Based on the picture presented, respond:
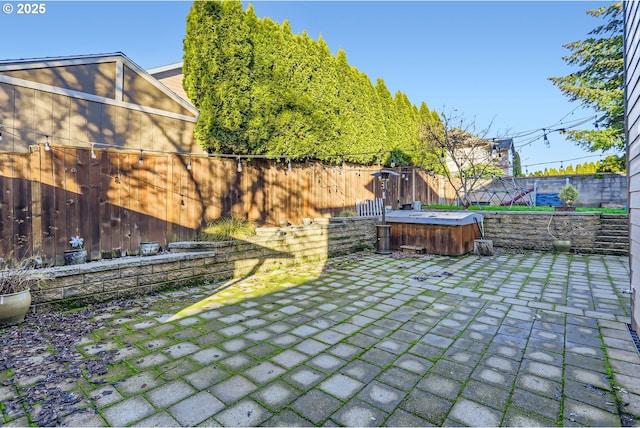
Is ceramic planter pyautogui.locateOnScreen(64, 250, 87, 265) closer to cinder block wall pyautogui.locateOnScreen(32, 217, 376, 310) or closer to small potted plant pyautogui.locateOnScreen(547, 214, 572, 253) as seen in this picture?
cinder block wall pyautogui.locateOnScreen(32, 217, 376, 310)

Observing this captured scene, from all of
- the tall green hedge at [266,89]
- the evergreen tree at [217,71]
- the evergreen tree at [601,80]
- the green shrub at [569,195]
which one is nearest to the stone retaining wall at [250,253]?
the tall green hedge at [266,89]

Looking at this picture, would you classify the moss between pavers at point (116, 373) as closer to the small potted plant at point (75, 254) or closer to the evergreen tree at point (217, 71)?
the small potted plant at point (75, 254)

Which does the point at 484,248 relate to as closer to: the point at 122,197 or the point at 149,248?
the point at 149,248

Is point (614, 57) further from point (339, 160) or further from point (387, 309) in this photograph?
point (387, 309)

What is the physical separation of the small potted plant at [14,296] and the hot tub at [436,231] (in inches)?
289

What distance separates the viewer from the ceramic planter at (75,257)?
412 centimetres

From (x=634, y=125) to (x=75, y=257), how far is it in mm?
6809

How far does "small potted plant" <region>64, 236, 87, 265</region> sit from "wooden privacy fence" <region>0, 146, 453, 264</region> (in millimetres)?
132

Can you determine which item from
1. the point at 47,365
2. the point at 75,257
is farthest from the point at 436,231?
the point at 47,365

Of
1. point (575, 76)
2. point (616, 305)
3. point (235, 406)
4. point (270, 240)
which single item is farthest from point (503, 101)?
point (235, 406)

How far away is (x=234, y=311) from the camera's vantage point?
372 cm

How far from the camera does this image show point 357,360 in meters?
2.54

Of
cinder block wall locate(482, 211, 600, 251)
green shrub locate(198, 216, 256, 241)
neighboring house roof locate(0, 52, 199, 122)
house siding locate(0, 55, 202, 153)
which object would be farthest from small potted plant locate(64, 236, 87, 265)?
cinder block wall locate(482, 211, 600, 251)

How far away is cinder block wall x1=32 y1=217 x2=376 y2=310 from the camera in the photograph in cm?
366
